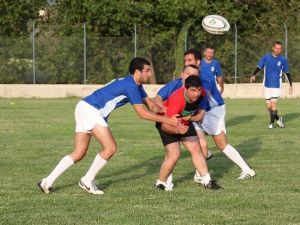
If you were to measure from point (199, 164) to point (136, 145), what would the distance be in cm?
534

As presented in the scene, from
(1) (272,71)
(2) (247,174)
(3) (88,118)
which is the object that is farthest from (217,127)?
(1) (272,71)

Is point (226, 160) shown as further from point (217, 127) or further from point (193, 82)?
point (193, 82)

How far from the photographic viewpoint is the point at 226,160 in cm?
1294

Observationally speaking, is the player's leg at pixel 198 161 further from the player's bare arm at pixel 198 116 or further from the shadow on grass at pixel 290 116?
the shadow on grass at pixel 290 116

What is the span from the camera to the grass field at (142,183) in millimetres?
8133

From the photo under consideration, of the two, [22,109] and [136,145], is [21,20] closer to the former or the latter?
[22,109]

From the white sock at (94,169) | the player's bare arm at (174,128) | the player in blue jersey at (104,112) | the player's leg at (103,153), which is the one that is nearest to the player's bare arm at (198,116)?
the player's bare arm at (174,128)

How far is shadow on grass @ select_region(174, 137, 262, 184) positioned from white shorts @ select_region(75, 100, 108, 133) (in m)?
1.72

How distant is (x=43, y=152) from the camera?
45.6 ft

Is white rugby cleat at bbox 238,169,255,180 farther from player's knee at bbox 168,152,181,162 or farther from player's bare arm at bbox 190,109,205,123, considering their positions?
player's bare arm at bbox 190,109,205,123

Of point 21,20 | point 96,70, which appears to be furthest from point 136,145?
point 21,20

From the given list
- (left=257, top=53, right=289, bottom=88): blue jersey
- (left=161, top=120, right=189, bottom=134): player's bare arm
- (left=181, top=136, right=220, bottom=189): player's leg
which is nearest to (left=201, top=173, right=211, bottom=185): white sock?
(left=181, top=136, right=220, bottom=189): player's leg

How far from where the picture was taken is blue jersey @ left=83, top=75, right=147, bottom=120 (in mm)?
9367

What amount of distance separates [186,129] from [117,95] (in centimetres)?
92
